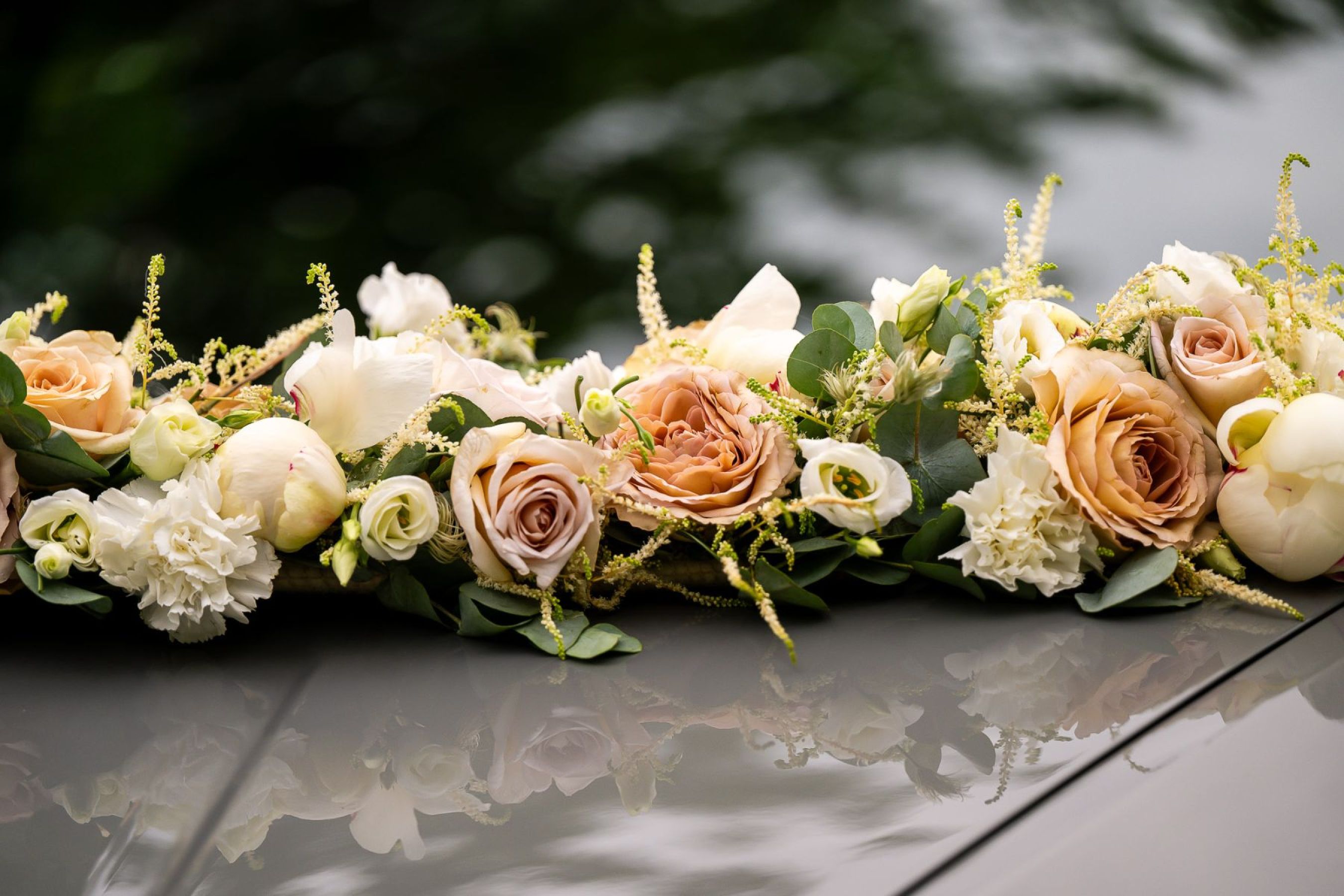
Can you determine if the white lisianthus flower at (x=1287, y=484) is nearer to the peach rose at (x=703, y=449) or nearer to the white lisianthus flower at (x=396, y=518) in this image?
the peach rose at (x=703, y=449)

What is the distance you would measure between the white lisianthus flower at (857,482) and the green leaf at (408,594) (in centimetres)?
29

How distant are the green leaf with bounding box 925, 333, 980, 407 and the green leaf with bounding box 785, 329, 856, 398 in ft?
0.23

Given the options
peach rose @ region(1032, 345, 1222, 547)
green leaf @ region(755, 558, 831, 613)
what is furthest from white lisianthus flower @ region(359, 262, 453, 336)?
peach rose @ region(1032, 345, 1222, 547)

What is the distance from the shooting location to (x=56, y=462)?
77 centimetres

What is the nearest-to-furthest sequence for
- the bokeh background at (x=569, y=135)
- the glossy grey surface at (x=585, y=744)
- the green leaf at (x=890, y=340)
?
the glossy grey surface at (x=585, y=744) → the green leaf at (x=890, y=340) → the bokeh background at (x=569, y=135)

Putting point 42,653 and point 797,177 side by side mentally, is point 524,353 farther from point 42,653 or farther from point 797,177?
point 797,177

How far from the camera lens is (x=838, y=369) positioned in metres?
0.81

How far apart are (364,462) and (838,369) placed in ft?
1.18

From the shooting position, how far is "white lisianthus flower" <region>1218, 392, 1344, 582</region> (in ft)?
2.49

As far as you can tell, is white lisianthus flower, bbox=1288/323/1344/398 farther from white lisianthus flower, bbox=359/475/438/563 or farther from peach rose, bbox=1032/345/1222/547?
white lisianthus flower, bbox=359/475/438/563

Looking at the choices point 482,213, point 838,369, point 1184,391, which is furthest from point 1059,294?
point 482,213

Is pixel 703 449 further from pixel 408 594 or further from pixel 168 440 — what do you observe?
pixel 168 440

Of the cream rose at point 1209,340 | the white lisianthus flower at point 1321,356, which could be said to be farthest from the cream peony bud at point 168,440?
the white lisianthus flower at point 1321,356

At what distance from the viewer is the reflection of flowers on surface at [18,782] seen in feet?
1.88
